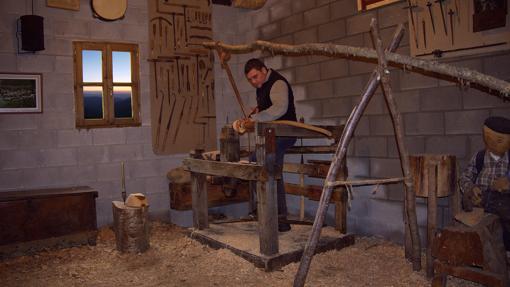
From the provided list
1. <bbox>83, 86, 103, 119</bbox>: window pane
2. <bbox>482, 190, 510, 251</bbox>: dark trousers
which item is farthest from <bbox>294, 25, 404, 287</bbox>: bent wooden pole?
<bbox>83, 86, 103, 119</bbox>: window pane

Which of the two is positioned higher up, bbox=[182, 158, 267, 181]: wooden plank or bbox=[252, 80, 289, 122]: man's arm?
bbox=[252, 80, 289, 122]: man's arm

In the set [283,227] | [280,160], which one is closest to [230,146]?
[280,160]

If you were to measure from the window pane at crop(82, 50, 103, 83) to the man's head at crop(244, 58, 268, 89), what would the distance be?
233cm

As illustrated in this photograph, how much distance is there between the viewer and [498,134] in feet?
10.5

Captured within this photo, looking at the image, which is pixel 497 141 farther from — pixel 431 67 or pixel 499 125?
pixel 431 67

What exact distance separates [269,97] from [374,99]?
47.1 inches

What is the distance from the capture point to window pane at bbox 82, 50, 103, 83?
18.8ft

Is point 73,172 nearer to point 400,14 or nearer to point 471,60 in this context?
point 400,14

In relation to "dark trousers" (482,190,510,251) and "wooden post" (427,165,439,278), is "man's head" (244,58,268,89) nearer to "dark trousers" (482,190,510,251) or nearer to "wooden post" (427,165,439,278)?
"wooden post" (427,165,439,278)

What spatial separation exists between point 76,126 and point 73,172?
622mm

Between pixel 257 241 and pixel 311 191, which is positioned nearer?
pixel 257 241

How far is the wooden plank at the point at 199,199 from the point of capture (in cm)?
509

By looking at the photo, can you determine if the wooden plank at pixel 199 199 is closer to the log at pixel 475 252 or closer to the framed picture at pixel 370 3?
the framed picture at pixel 370 3

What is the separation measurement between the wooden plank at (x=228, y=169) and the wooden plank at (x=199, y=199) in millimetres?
194
